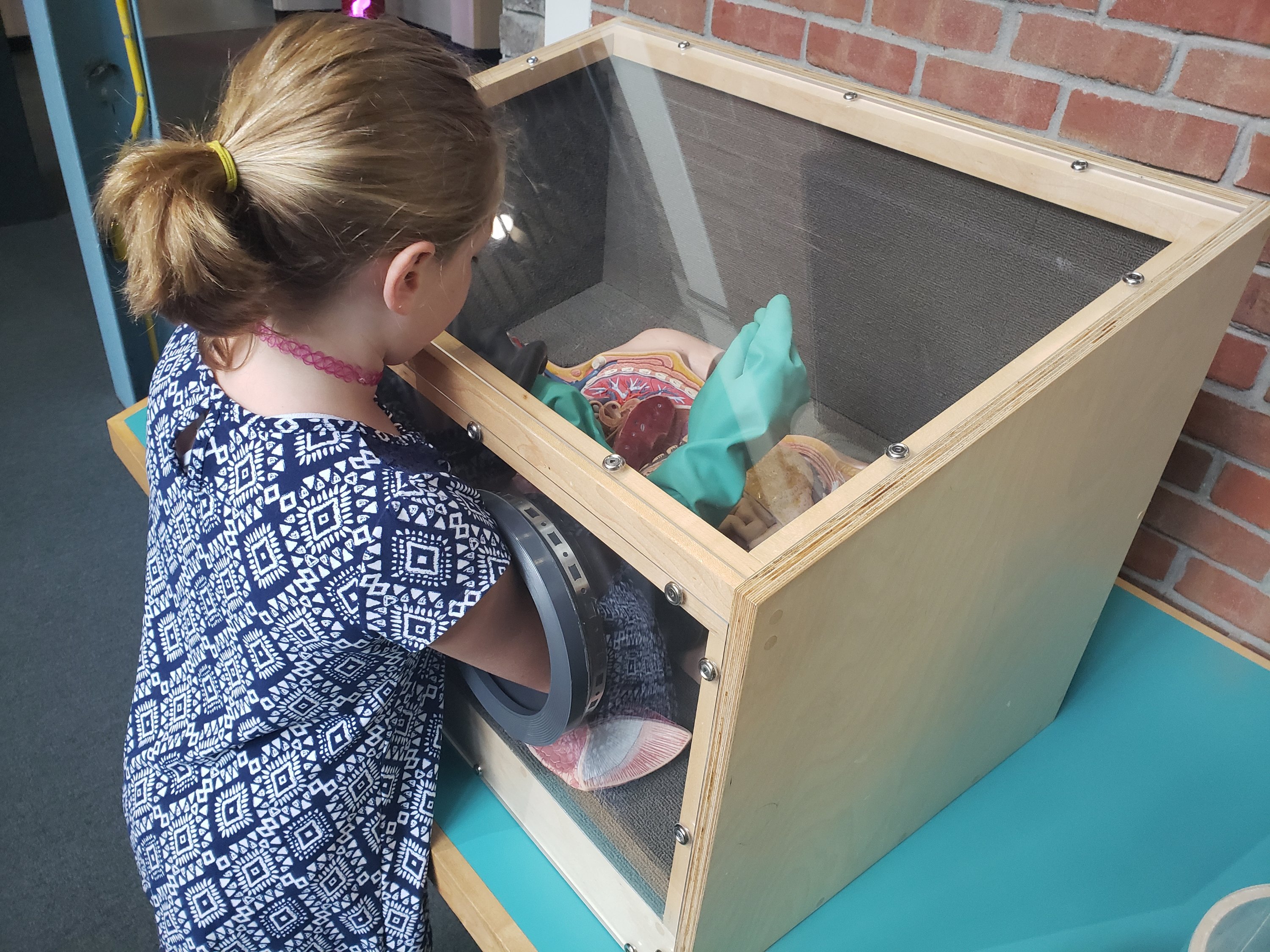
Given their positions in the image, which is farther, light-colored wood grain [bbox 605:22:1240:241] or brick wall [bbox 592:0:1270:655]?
brick wall [bbox 592:0:1270:655]

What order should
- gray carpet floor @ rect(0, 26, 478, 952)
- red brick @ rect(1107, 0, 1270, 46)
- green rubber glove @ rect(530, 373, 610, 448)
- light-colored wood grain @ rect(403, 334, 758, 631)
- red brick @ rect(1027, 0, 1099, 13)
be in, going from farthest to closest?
gray carpet floor @ rect(0, 26, 478, 952)
red brick @ rect(1027, 0, 1099, 13)
red brick @ rect(1107, 0, 1270, 46)
green rubber glove @ rect(530, 373, 610, 448)
light-colored wood grain @ rect(403, 334, 758, 631)

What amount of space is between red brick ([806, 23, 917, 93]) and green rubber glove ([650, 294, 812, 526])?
581mm

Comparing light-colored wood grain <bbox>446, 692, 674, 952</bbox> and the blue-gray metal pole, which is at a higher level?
the blue-gray metal pole

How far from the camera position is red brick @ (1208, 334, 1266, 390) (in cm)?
107

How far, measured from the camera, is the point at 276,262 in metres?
0.67

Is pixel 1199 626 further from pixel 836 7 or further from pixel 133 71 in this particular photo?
pixel 133 71

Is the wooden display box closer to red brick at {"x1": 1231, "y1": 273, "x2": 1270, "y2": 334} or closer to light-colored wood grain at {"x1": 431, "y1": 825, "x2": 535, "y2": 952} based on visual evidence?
light-colored wood grain at {"x1": 431, "y1": 825, "x2": 535, "y2": 952}

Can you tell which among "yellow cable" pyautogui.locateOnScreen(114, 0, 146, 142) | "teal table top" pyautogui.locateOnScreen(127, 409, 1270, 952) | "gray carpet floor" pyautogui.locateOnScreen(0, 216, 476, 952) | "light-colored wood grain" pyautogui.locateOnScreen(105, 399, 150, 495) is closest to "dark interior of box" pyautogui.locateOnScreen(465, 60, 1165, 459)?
"teal table top" pyautogui.locateOnScreen(127, 409, 1270, 952)

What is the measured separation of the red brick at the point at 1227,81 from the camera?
37.4 inches

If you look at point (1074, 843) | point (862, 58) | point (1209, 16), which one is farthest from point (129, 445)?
point (1209, 16)

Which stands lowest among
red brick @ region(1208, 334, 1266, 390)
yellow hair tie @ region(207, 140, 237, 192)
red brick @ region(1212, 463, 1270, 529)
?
red brick @ region(1212, 463, 1270, 529)

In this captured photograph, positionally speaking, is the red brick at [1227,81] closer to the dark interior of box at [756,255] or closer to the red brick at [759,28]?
the dark interior of box at [756,255]

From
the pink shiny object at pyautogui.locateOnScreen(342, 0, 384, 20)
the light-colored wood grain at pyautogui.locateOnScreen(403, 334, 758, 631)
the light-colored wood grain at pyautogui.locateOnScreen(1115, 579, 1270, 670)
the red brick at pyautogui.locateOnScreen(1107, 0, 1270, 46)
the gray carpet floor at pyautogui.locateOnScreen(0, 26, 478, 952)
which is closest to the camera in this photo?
the light-colored wood grain at pyautogui.locateOnScreen(403, 334, 758, 631)

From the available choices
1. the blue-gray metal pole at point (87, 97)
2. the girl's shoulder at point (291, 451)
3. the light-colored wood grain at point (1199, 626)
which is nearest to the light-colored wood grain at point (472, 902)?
the girl's shoulder at point (291, 451)
